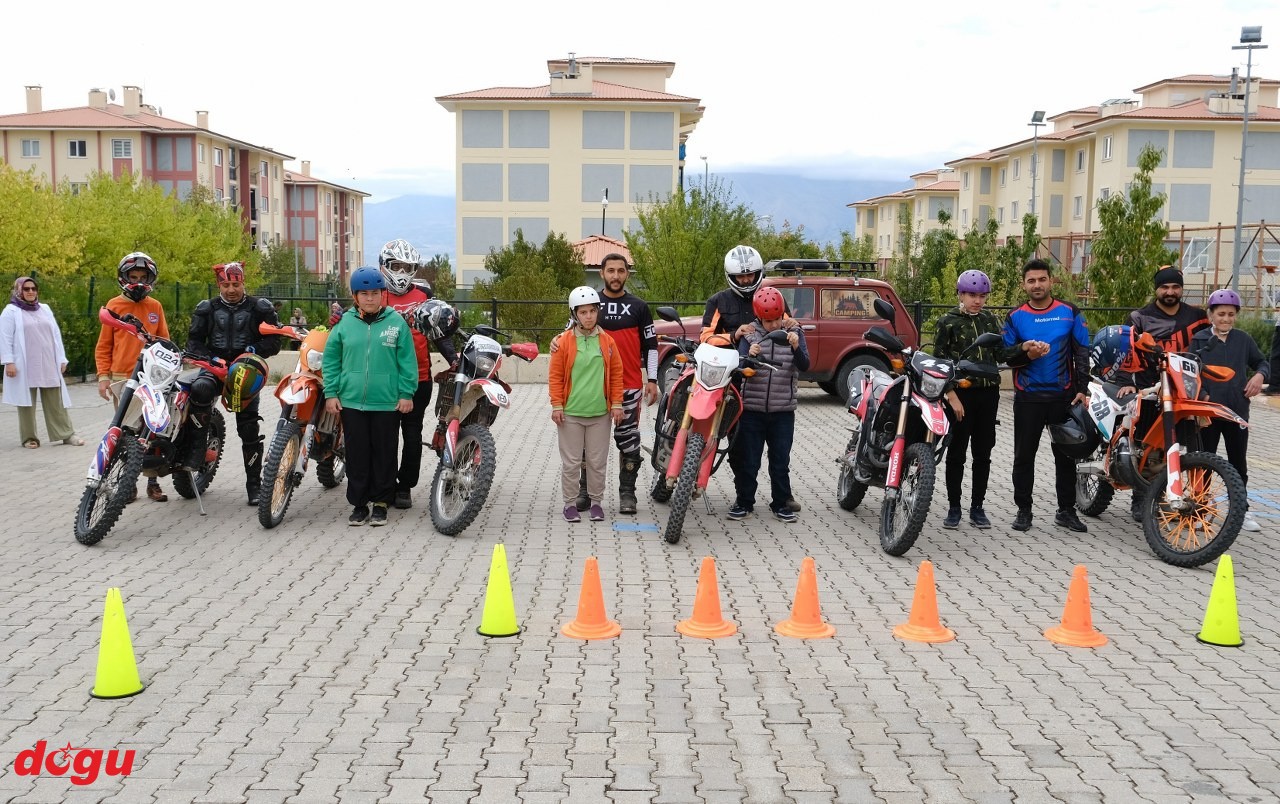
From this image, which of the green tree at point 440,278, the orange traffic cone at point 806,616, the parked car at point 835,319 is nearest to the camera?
the orange traffic cone at point 806,616

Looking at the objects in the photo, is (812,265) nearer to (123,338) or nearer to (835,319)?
(835,319)

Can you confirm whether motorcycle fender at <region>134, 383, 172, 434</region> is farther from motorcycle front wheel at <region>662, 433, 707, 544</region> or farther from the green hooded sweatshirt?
motorcycle front wheel at <region>662, 433, 707, 544</region>

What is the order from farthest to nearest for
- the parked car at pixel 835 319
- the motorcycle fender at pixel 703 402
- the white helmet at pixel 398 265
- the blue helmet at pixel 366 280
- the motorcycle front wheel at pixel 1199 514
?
the parked car at pixel 835 319 < the white helmet at pixel 398 265 < the blue helmet at pixel 366 280 < the motorcycle fender at pixel 703 402 < the motorcycle front wheel at pixel 1199 514

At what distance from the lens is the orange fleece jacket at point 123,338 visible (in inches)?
371

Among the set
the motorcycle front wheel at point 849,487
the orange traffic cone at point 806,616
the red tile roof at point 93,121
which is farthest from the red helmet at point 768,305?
the red tile roof at point 93,121

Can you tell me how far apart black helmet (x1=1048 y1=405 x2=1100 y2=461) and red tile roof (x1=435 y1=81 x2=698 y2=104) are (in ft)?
189

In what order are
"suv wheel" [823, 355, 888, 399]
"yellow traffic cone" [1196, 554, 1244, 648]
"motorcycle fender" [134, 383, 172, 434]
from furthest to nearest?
"suv wheel" [823, 355, 888, 399] < "motorcycle fender" [134, 383, 172, 434] < "yellow traffic cone" [1196, 554, 1244, 648]

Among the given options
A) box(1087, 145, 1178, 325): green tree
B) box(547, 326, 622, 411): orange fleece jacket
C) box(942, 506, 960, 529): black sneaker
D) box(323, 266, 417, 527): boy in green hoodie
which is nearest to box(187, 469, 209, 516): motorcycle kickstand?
box(323, 266, 417, 527): boy in green hoodie

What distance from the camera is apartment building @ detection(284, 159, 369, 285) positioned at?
117562mm

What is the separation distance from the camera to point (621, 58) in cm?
7269

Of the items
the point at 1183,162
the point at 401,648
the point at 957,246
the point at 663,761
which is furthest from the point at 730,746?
the point at 1183,162

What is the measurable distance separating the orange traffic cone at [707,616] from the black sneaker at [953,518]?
337cm

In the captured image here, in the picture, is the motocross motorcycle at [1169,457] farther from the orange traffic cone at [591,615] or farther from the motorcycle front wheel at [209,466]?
the motorcycle front wheel at [209,466]

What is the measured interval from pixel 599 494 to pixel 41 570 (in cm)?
393
